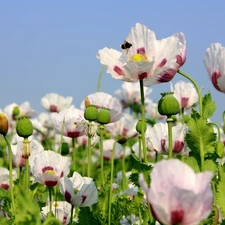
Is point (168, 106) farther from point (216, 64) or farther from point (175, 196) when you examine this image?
point (175, 196)

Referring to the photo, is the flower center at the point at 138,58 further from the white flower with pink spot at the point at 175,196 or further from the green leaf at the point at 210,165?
the white flower with pink spot at the point at 175,196

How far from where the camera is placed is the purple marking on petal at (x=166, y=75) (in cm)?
188

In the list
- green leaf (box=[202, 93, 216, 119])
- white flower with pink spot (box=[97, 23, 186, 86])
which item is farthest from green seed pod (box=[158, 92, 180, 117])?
green leaf (box=[202, 93, 216, 119])

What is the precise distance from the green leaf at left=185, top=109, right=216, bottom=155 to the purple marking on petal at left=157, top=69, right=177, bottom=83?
12 cm

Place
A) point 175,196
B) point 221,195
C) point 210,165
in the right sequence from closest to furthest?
point 175,196 < point 221,195 < point 210,165

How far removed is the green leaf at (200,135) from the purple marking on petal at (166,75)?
0.40 feet

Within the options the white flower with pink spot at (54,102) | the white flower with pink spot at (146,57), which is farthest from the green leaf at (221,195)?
the white flower with pink spot at (54,102)

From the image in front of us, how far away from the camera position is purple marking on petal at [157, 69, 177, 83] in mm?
1885

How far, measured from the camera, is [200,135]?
1962 millimetres

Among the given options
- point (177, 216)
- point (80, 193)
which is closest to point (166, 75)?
point (80, 193)

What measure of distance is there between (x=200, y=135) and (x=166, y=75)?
0.22 meters

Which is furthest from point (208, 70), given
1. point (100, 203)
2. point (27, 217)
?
point (100, 203)

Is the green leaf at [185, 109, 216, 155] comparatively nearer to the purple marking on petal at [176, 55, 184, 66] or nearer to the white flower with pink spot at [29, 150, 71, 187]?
the purple marking on petal at [176, 55, 184, 66]

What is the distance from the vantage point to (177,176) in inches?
46.5
